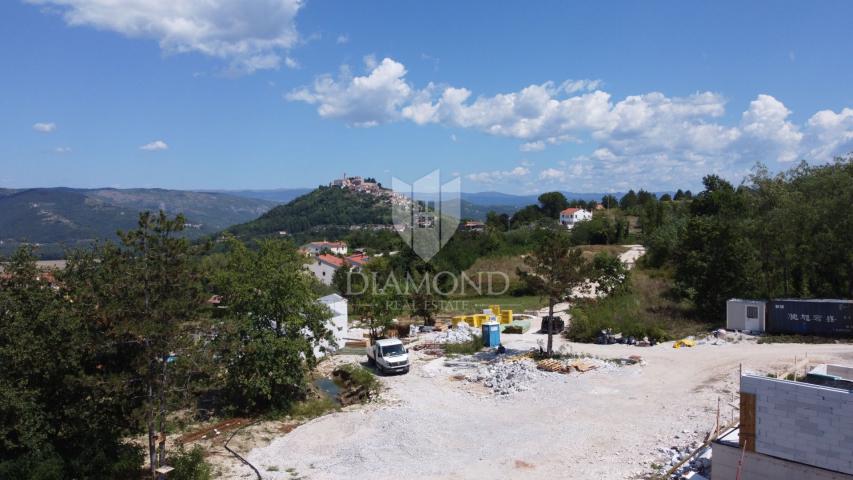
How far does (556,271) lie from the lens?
76.2 feet

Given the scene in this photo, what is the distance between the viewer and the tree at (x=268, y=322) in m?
17.6

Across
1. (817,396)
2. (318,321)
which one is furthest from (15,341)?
(817,396)

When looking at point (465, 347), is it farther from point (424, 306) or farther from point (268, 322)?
point (268, 322)

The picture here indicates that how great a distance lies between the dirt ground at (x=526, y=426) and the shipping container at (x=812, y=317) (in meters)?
2.42

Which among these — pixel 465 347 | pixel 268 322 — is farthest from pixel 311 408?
pixel 465 347

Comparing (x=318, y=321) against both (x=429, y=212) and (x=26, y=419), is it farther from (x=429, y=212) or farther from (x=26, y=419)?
(x=429, y=212)

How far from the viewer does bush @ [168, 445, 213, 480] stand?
12.1 metres

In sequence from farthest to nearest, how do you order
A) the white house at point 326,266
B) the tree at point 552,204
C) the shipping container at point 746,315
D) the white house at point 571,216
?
1. the tree at point 552,204
2. the white house at point 571,216
3. the white house at point 326,266
4. the shipping container at point 746,315

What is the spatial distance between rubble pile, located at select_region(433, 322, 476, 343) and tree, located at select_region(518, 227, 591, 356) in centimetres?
622

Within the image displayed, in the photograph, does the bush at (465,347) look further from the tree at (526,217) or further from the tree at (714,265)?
the tree at (526,217)

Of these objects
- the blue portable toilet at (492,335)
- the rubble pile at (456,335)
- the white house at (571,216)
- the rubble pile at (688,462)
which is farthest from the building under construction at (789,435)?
the white house at (571,216)

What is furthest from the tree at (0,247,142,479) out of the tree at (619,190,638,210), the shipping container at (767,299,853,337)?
the tree at (619,190,638,210)

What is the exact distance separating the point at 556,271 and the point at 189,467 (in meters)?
15.7

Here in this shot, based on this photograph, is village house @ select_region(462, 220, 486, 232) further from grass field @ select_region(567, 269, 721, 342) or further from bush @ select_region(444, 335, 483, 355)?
bush @ select_region(444, 335, 483, 355)
